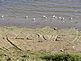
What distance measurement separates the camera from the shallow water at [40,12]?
41.6ft

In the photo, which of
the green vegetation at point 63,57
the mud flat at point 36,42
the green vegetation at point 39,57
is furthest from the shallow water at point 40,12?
the green vegetation at point 63,57

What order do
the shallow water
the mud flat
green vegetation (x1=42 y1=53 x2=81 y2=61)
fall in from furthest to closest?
1. the shallow water
2. the mud flat
3. green vegetation (x1=42 y1=53 x2=81 y2=61)

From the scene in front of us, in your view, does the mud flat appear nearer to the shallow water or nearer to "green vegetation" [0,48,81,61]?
"green vegetation" [0,48,81,61]

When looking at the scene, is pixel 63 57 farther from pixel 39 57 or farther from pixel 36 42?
pixel 36 42

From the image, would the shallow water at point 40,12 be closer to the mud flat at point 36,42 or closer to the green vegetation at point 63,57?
the mud flat at point 36,42

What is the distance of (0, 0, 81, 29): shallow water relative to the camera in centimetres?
1267

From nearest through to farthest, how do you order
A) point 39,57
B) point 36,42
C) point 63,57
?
point 63,57, point 39,57, point 36,42

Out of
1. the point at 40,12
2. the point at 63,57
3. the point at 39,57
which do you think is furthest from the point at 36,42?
the point at 40,12

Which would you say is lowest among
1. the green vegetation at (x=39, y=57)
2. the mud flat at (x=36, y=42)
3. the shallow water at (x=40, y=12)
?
the shallow water at (x=40, y=12)

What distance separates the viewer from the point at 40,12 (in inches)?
573

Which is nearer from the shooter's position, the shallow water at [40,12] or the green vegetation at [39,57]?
the green vegetation at [39,57]

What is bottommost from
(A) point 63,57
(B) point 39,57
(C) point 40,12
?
(C) point 40,12

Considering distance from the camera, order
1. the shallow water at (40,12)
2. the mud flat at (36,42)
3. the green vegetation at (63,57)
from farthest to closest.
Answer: the shallow water at (40,12) → the mud flat at (36,42) → the green vegetation at (63,57)

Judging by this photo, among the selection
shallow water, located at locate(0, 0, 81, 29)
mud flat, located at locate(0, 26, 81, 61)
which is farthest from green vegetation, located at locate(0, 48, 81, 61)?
shallow water, located at locate(0, 0, 81, 29)
